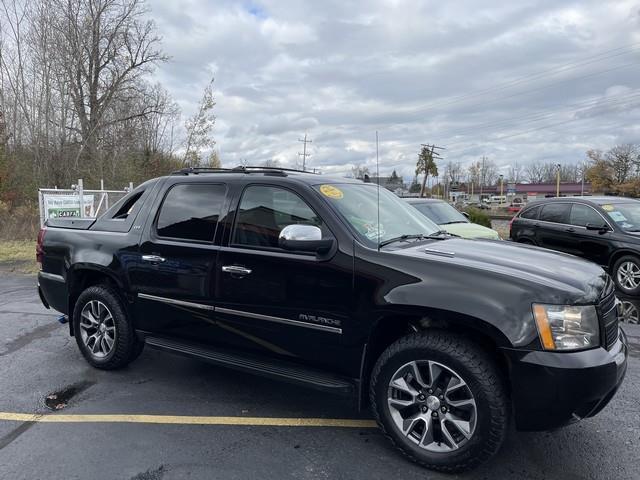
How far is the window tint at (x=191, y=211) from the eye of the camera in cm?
398

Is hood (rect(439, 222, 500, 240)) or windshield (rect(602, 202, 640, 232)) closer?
windshield (rect(602, 202, 640, 232))

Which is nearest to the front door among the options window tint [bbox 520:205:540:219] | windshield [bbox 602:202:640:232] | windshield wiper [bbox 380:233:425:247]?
windshield wiper [bbox 380:233:425:247]

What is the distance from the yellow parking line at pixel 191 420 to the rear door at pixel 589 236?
6.99 metres

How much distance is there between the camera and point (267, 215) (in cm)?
372

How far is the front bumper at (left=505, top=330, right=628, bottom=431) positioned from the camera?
263cm

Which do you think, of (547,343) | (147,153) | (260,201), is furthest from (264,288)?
(147,153)

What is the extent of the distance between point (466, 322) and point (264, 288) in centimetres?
144

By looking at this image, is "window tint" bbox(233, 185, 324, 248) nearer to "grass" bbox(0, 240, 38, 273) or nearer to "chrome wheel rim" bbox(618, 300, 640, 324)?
"chrome wheel rim" bbox(618, 300, 640, 324)

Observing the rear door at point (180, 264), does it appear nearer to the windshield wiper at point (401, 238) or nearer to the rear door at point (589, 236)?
the windshield wiper at point (401, 238)

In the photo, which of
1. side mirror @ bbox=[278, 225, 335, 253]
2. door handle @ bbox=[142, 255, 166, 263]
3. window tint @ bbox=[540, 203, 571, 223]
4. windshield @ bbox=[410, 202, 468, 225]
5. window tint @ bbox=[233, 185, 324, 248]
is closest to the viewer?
side mirror @ bbox=[278, 225, 335, 253]

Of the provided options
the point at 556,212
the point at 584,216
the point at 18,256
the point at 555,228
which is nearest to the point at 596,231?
the point at 584,216

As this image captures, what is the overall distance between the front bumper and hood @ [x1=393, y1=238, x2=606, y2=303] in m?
0.32

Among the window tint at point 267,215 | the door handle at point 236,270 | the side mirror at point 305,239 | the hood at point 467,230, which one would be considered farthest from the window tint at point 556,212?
the door handle at point 236,270

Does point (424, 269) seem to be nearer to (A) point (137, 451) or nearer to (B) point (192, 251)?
(B) point (192, 251)
